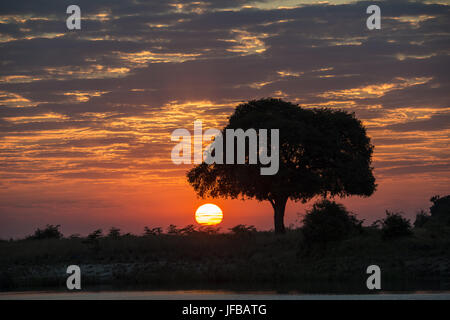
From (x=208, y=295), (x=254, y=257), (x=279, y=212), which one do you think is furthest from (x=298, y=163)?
(x=208, y=295)

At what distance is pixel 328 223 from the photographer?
48781 millimetres

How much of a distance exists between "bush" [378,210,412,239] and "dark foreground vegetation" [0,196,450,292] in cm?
7

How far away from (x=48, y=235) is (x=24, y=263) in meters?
18.4

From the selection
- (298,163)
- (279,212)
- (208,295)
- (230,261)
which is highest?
(298,163)

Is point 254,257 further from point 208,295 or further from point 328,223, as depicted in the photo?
point 208,295

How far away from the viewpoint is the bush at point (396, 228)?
47.0m

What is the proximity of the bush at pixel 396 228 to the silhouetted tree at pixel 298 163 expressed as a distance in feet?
51.6

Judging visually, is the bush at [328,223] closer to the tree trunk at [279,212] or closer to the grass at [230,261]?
the grass at [230,261]

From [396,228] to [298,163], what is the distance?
18.8 meters

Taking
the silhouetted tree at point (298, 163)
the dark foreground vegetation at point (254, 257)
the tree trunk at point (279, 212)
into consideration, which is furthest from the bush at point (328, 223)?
the tree trunk at point (279, 212)

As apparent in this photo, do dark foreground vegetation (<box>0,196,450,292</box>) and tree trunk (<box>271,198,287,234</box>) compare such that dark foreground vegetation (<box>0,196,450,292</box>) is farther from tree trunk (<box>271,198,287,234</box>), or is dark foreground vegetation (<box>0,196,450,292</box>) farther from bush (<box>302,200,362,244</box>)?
tree trunk (<box>271,198,287,234</box>)

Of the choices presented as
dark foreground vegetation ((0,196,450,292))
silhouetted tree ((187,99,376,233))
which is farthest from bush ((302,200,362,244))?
silhouetted tree ((187,99,376,233))

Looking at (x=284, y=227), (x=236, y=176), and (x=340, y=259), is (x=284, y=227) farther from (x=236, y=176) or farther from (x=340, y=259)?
(x=340, y=259)
